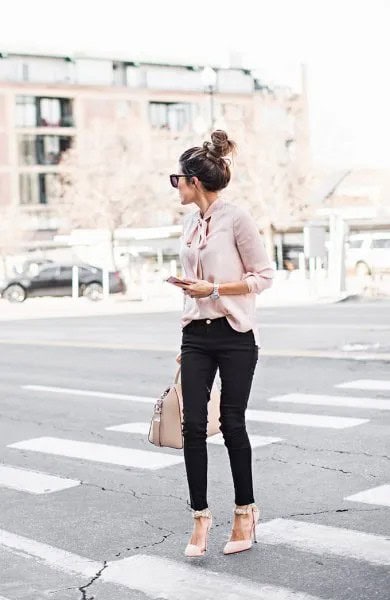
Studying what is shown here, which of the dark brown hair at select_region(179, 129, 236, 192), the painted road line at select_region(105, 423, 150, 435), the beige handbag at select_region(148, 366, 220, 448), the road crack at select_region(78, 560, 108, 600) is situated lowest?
the painted road line at select_region(105, 423, 150, 435)

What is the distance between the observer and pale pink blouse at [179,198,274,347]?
5176 millimetres

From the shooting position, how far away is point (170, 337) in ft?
64.2

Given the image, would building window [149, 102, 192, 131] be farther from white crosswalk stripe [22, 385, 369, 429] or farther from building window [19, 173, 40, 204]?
white crosswalk stripe [22, 385, 369, 429]

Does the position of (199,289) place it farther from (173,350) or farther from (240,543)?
(173,350)

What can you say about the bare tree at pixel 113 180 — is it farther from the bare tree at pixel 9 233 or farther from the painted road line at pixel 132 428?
the painted road line at pixel 132 428

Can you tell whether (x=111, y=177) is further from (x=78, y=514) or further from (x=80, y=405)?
(x=78, y=514)

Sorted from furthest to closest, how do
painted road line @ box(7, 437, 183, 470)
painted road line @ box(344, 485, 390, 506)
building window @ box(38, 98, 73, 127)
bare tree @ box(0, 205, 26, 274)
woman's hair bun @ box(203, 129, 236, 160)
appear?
building window @ box(38, 98, 73, 127) → bare tree @ box(0, 205, 26, 274) → painted road line @ box(7, 437, 183, 470) → painted road line @ box(344, 485, 390, 506) → woman's hair bun @ box(203, 129, 236, 160)

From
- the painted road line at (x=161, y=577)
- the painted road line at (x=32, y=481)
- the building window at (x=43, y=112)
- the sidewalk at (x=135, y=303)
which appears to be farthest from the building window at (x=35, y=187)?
the painted road line at (x=161, y=577)

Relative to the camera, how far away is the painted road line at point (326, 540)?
17.0ft

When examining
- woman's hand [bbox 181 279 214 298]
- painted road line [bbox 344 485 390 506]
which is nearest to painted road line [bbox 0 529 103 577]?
woman's hand [bbox 181 279 214 298]

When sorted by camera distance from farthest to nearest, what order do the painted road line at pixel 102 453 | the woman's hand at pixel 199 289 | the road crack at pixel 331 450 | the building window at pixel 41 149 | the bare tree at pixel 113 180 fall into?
the building window at pixel 41 149
the bare tree at pixel 113 180
the painted road line at pixel 102 453
the road crack at pixel 331 450
the woman's hand at pixel 199 289

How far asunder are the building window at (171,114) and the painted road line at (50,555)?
89.1 metres

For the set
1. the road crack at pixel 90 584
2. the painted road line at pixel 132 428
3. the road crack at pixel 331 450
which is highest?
the road crack at pixel 90 584

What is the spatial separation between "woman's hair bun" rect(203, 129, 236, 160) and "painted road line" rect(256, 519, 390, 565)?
1925 mm
